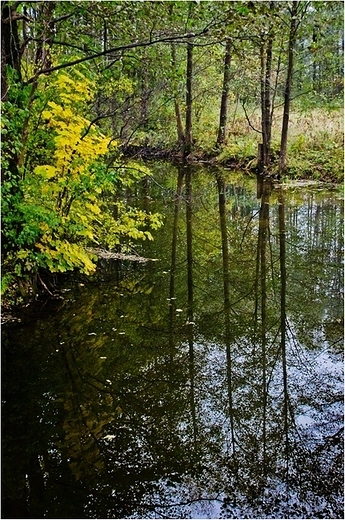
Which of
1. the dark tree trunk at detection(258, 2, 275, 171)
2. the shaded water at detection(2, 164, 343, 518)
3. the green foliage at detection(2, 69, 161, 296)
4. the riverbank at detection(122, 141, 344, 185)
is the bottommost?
the shaded water at detection(2, 164, 343, 518)

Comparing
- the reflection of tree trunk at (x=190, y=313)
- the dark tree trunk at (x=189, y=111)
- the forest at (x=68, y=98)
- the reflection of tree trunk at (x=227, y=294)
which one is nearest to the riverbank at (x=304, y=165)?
the dark tree trunk at (x=189, y=111)

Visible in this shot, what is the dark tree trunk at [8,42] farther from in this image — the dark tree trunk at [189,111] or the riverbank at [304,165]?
the dark tree trunk at [189,111]

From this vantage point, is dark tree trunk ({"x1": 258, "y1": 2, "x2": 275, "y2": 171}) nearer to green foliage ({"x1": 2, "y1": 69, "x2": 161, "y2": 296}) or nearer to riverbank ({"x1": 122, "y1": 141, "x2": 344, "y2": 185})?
riverbank ({"x1": 122, "y1": 141, "x2": 344, "y2": 185})

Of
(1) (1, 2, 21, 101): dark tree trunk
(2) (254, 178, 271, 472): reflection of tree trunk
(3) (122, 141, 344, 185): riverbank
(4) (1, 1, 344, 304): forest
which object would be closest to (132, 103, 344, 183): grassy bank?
(3) (122, 141, 344, 185): riverbank

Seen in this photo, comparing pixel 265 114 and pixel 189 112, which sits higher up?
pixel 189 112

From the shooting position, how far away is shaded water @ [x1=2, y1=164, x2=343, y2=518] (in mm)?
3402

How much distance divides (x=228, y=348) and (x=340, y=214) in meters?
7.57

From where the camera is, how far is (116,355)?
5.42 metres

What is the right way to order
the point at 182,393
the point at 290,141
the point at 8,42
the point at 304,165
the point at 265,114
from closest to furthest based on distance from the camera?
the point at 182,393 → the point at 8,42 → the point at 304,165 → the point at 265,114 → the point at 290,141

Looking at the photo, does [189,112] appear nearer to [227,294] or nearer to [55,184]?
[227,294]

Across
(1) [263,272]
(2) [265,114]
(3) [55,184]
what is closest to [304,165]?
(2) [265,114]

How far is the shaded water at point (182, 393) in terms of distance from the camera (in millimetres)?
3402

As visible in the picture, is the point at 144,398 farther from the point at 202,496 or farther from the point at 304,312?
the point at 304,312

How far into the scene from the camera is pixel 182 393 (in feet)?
15.2
